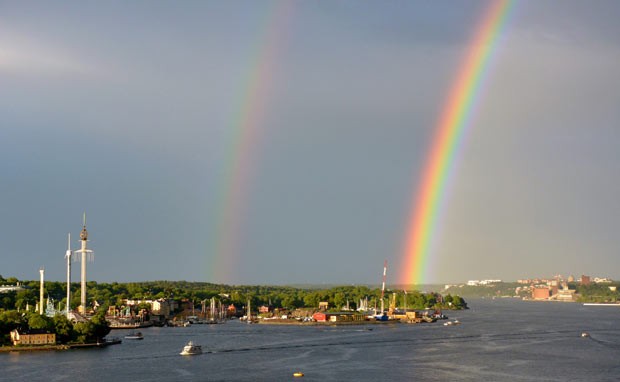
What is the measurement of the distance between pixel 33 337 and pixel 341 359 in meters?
13.7

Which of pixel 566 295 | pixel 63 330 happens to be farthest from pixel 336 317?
pixel 566 295

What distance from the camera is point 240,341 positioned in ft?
136

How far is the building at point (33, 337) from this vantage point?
3609cm

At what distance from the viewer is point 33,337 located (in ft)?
119

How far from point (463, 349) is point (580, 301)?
118 meters

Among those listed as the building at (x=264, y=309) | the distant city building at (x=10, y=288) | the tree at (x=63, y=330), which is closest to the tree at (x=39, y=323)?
the tree at (x=63, y=330)

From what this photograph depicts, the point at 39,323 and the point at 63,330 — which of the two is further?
the point at 63,330

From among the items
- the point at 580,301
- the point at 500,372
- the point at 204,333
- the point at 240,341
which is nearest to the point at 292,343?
the point at 240,341

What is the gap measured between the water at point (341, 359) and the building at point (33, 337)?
213 centimetres

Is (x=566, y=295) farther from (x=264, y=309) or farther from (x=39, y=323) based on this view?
(x=39, y=323)

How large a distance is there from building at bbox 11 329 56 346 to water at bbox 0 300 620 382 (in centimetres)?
213

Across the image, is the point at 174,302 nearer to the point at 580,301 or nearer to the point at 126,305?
the point at 126,305

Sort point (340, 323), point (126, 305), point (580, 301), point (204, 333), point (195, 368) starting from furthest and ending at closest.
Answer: point (580, 301), point (126, 305), point (340, 323), point (204, 333), point (195, 368)

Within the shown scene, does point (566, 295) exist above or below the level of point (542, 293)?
below
